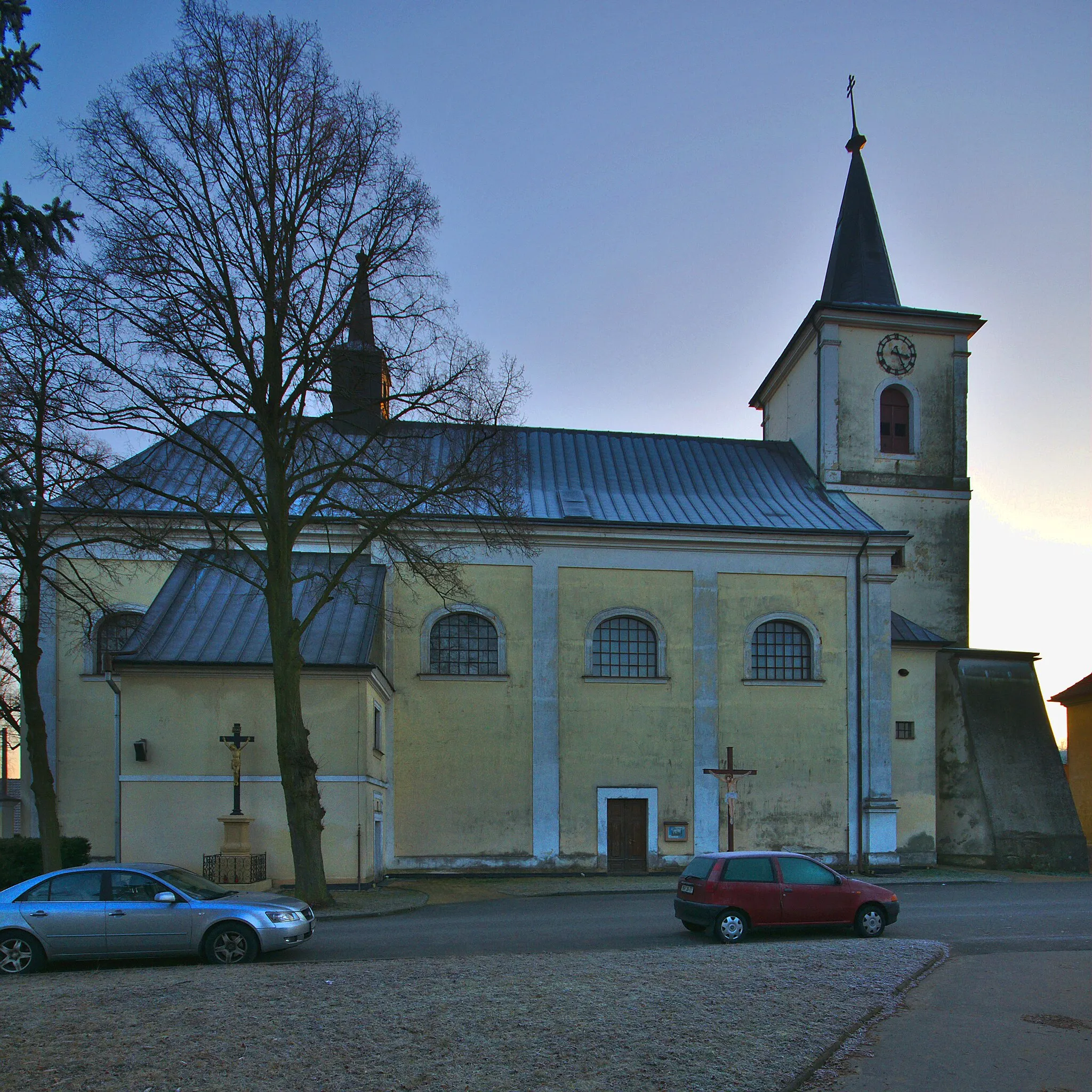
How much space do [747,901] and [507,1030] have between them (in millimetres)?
6550

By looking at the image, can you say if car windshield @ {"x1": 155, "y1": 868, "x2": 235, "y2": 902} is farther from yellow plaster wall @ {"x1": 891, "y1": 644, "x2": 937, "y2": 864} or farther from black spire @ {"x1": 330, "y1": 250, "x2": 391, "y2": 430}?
yellow plaster wall @ {"x1": 891, "y1": 644, "x2": 937, "y2": 864}

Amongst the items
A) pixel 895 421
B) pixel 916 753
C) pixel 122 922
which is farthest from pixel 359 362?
pixel 895 421

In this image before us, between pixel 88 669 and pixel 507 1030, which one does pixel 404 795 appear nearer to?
pixel 88 669

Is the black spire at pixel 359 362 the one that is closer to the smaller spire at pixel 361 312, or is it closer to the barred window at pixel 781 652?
the smaller spire at pixel 361 312

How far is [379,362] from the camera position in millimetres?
17703

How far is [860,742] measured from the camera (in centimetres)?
2712

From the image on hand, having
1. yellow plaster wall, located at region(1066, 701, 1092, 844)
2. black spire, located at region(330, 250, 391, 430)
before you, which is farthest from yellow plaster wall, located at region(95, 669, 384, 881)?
yellow plaster wall, located at region(1066, 701, 1092, 844)

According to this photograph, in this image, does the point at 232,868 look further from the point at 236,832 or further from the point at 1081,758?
the point at 1081,758

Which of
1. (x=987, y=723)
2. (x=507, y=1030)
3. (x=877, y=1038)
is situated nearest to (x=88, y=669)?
(x=507, y=1030)

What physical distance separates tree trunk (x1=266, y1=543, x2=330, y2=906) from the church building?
132 inches

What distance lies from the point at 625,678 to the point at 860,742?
658 centimetres

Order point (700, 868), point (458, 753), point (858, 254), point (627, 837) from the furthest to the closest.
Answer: point (858, 254), point (627, 837), point (458, 753), point (700, 868)

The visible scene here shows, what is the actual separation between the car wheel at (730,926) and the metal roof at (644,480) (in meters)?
13.1

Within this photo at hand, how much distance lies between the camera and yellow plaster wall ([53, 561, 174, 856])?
23.8 metres
